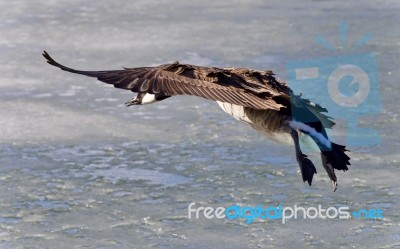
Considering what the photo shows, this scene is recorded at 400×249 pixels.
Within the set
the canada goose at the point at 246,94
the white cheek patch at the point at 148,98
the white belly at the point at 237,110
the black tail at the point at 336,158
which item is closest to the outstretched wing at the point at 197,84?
the canada goose at the point at 246,94

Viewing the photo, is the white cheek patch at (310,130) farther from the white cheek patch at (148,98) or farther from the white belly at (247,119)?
the white cheek patch at (148,98)

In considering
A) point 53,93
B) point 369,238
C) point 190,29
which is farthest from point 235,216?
point 190,29

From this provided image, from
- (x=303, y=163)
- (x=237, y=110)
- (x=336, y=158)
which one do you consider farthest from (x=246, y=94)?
(x=336, y=158)

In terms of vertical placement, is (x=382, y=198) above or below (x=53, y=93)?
below

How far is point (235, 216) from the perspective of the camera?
5.47m

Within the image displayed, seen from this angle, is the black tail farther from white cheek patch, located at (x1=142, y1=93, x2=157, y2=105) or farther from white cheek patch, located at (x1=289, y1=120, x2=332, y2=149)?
white cheek patch, located at (x1=142, y1=93, x2=157, y2=105)

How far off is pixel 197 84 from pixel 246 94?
220 millimetres

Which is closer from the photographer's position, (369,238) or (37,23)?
(369,238)

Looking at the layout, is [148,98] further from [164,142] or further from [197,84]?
[164,142]

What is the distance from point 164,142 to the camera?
261 inches

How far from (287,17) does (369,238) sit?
4.67m

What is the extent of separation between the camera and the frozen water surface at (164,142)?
529cm

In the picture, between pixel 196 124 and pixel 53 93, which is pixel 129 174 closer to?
pixel 196 124

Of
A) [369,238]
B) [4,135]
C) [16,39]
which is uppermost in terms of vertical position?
[16,39]
